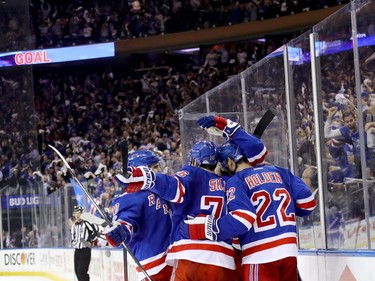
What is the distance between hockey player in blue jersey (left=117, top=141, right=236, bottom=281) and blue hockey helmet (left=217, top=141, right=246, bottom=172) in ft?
0.16

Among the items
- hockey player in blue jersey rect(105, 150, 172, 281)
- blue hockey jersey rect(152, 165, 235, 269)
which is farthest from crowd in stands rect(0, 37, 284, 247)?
blue hockey jersey rect(152, 165, 235, 269)

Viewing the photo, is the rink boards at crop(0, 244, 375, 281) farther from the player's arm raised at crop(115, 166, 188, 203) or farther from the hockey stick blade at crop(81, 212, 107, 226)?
the hockey stick blade at crop(81, 212, 107, 226)

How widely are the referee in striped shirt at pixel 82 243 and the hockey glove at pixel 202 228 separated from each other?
22.4 feet

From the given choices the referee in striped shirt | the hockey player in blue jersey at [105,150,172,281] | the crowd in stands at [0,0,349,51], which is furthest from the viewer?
the crowd in stands at [0,0,349,51]

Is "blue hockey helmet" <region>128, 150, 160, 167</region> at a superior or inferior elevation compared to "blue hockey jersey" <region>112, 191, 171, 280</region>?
superior

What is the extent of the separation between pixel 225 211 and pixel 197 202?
0.17 m

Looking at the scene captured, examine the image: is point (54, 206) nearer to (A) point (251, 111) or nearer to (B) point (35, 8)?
(A) point (251, 111)

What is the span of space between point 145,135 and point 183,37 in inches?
124

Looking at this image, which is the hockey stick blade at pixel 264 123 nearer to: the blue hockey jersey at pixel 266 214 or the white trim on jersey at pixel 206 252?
the blue hockey jersey at pixel 266 214

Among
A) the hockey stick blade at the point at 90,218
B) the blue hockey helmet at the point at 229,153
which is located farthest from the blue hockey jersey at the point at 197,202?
the hockey stick blade at the point at 90,218

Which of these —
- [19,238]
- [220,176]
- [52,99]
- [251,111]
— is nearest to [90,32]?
[52,99]

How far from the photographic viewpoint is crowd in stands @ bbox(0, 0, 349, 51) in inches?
819

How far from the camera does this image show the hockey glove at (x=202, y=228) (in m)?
4.74

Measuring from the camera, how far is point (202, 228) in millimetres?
4797
